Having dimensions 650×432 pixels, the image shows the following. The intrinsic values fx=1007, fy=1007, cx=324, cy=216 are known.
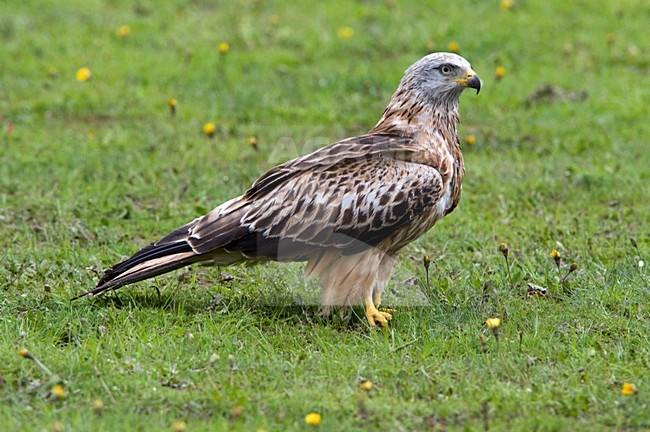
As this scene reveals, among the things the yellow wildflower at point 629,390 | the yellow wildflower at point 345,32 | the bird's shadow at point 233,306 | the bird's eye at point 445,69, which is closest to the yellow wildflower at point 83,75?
the yellow wildflower at point 345,32

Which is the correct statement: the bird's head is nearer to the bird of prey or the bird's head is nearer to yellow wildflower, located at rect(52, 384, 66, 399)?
the bird of prey

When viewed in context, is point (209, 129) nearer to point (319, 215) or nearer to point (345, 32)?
point (345, 32)

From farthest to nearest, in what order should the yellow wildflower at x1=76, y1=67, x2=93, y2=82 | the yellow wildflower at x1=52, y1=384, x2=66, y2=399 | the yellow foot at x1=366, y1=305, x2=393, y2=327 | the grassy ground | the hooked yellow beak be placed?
the yellow wildflower at x1=76, y1=67, x2=93, y2=82 → the hooked yellow beak → the yellow foot at x1=366, y1=305, x2=393, y2=327 → the grassy ground → the yellow wildflower at x1=52, y1=384, x2=66, y2=399

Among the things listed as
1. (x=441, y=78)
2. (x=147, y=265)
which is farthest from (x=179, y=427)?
(x=441, y=78)

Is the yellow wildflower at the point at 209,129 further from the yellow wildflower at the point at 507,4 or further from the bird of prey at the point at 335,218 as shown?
the yellow wildflower at the point at 507,4

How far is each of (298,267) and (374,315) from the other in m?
1.01

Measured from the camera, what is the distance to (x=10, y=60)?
11.8 meters

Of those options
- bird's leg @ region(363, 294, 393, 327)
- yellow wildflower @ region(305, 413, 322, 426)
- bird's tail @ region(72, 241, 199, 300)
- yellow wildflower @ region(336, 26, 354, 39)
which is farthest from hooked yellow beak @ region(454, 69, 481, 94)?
yellow wildflower @ region(336, 26, 354, 39)

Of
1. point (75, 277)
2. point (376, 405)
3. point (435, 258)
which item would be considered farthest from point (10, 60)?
point (376, 405)

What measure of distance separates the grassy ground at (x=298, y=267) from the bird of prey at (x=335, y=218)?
257 millimetres

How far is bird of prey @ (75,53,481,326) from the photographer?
→ 6203 millimetres

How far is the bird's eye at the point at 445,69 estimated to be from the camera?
22.0 ft

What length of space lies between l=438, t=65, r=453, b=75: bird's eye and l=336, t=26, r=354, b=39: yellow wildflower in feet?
19.4

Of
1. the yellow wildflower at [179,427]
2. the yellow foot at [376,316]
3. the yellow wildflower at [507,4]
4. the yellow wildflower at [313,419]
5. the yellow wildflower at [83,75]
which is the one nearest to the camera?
the yellow wildflower at [179,427]
